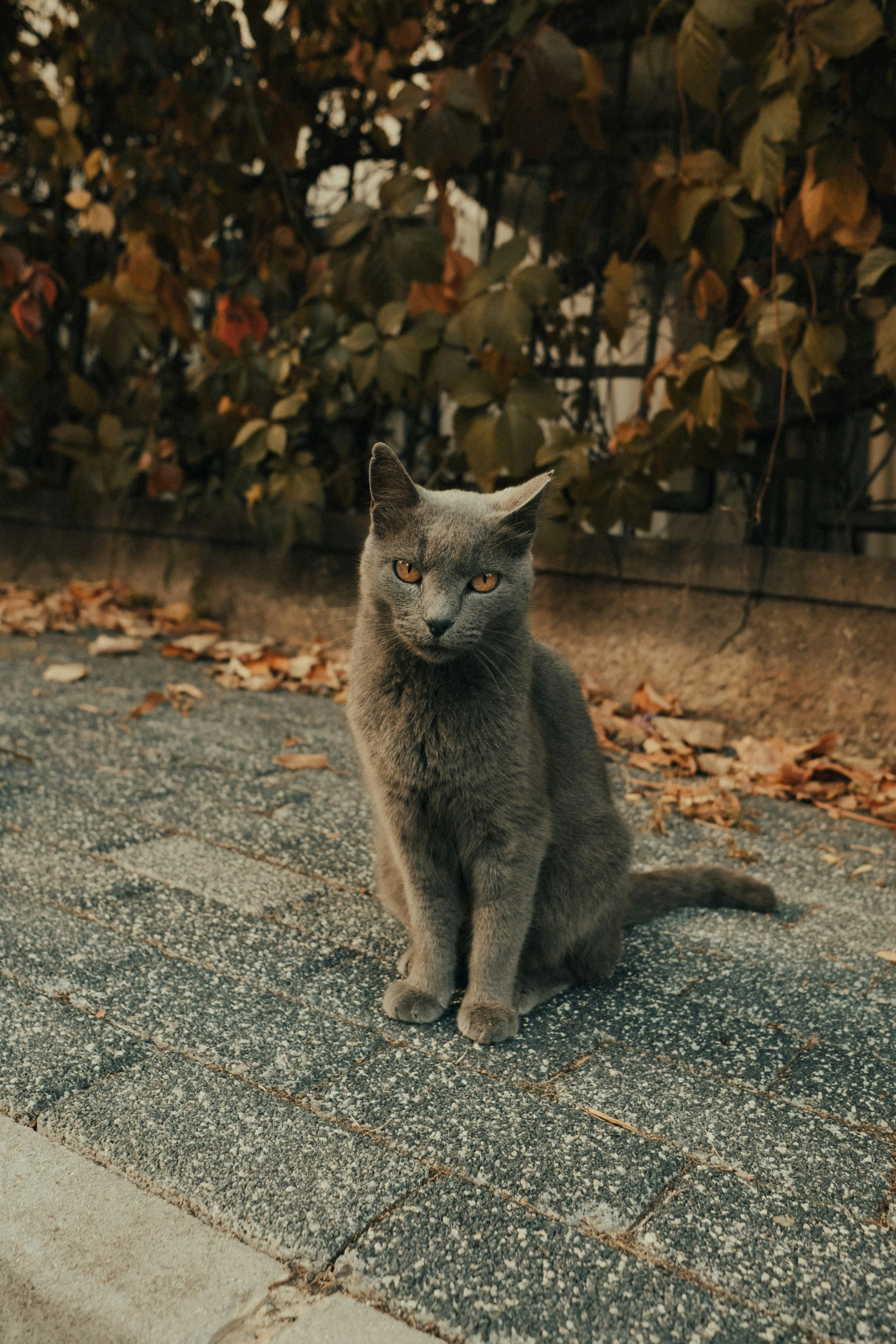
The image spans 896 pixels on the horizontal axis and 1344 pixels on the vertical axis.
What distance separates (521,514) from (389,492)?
8.9 inches

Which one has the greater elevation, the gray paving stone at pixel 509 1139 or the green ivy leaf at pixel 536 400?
the green ivy leaf at pixel 536 400

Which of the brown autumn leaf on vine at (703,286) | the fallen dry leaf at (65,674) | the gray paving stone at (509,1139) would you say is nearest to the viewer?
the gray paving stone at (509,1139)

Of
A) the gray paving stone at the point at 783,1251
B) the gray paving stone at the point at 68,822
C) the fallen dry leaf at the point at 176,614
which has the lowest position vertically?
the gray paving stone at the point at 68,822

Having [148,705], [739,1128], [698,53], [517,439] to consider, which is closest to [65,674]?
[148,705]

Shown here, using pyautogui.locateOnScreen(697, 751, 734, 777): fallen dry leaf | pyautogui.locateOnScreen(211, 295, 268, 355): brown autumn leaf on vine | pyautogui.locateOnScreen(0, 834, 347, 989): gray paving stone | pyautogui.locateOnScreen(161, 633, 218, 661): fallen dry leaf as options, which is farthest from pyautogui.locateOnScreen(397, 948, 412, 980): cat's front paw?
pyautogui.locateOnScreen(211, 295, 268, 355): brown autumn leaf on vine

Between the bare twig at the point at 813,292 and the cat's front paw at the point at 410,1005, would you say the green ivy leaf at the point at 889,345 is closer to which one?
the bare twig at the point at 813,292

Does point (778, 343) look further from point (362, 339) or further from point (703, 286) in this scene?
point (362, 339)

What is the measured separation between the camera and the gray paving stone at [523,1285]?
116cm

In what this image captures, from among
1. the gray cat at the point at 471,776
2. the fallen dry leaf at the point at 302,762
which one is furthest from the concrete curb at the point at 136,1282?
the fallen dry leaf at the point at 302,762

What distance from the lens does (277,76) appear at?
14.1 ft

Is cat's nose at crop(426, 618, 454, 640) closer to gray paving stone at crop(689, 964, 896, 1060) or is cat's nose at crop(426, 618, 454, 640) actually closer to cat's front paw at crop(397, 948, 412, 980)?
cat's front paw at crop(397, 948, 412, 980)

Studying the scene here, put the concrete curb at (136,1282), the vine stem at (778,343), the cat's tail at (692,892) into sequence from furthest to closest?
the vine stem at (778,343)
the cat's tail at (692,892)
the concrete curb at (136,1282)

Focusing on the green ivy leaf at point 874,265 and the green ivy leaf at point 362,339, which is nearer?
the green ivy leaf at point 874,265

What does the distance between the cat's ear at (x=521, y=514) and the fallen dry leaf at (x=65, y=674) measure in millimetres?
2589
